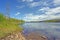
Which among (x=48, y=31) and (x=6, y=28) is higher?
(x=6, y=28)

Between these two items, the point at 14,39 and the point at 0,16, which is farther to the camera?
the point at 0,16

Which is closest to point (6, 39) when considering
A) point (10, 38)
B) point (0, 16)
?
point (10, 38)

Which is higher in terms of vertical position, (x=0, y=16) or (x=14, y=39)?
(x=0, y=16)

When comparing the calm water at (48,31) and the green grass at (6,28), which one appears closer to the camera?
the green grass at (6,28)

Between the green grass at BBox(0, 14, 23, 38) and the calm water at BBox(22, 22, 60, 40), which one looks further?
the calm water at BBox(22, 22, 60, 40)

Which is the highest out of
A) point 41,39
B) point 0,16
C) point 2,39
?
point 0,16

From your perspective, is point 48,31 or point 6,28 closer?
point 6,28

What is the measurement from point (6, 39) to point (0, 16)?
30.5 metres

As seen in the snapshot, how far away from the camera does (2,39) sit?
19.3 meters

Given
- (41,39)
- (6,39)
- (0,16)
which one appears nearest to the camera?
(6,39)

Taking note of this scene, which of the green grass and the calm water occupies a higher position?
the green grass

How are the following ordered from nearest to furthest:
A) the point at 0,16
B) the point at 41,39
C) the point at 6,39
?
the point at 6,39
the point at 41,39
the point at 0,16

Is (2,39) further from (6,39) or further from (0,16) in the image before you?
(0,16)

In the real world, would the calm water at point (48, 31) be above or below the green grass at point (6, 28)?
below
